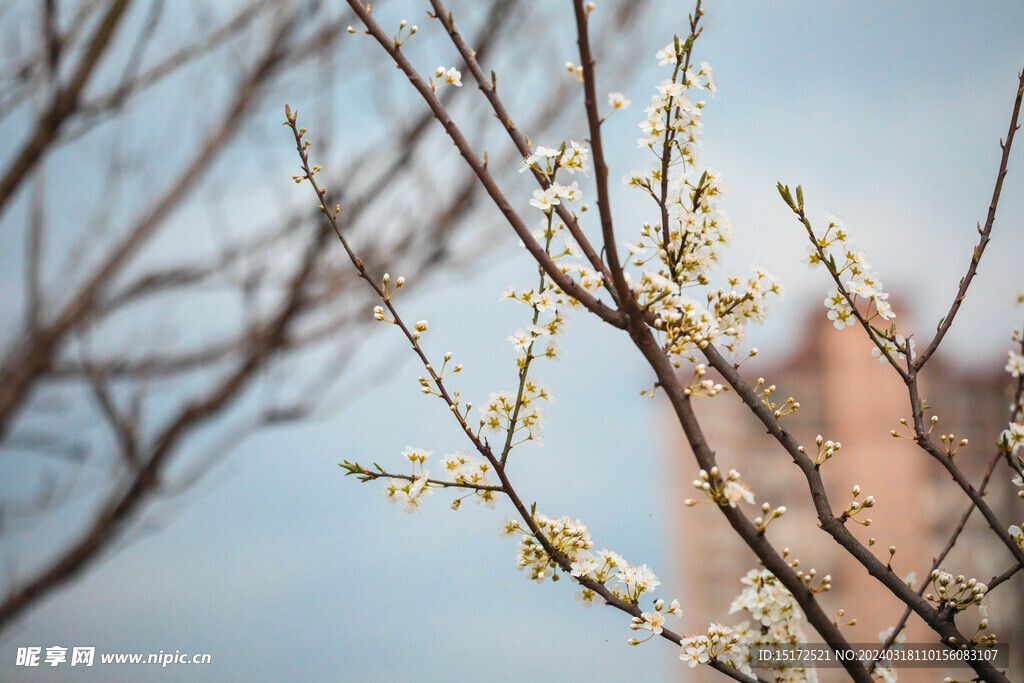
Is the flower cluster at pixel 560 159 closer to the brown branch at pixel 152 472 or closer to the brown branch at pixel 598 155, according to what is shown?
the brown branch at pixel 598 155

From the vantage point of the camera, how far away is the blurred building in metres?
14.4

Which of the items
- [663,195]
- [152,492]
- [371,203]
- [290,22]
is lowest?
[663,195]

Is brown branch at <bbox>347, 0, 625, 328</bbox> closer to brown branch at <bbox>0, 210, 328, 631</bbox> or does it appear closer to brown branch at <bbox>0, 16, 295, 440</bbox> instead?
brown branch at <bbox>0, 210, 328, 631</bbox>

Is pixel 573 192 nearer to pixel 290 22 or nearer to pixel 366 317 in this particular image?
pixel 366 317

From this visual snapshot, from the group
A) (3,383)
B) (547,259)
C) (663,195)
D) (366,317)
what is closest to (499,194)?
(547,259)

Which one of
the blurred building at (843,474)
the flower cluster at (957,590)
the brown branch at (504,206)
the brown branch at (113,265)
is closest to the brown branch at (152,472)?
the brown branch at (113,265)

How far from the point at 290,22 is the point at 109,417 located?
1.39 meters

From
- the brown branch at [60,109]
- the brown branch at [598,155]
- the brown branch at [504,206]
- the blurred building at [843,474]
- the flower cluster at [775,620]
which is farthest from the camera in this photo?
the blurred building at [843,474]

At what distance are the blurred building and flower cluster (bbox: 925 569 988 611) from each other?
1207 cm

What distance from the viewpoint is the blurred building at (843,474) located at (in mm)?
14430

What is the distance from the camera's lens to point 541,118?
256 centimetres

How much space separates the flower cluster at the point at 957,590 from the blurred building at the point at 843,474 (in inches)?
475

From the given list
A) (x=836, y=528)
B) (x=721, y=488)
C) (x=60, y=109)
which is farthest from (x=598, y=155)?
(x=60, y=109)

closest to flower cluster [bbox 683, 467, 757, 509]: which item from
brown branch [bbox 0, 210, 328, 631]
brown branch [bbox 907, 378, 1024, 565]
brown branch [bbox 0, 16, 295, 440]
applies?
brown branch [bbox 907, 378, 1024, 565]
